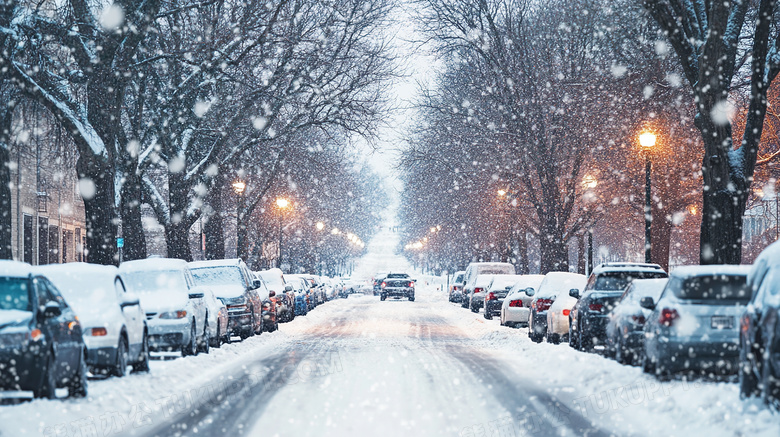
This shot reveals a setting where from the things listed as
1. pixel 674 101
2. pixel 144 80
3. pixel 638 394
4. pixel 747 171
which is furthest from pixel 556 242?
pixel 638 394

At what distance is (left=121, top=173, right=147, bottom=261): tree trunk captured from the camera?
2723 cm

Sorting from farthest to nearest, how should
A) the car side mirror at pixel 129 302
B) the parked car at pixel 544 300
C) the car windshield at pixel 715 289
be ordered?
1. the parked car at pixel 544 300
2. the car side mirror at pixel 129 302
3. the car windshield at pixel 715 289

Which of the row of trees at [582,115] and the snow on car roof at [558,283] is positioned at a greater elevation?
the row of trees at [582,115]

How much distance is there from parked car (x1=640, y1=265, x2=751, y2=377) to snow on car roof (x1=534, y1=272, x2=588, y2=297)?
10.2 metres

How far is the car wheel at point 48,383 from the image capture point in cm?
Result: 1108

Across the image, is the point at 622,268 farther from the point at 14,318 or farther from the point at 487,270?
the point at 487,270

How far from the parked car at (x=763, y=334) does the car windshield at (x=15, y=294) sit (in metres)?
7.83

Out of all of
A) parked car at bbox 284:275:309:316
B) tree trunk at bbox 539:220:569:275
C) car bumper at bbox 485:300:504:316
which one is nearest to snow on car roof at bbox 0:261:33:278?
car bumper at bbox 485:300:504:316

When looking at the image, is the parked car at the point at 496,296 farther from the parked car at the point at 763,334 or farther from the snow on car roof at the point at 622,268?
the parked car at the point at 763,334

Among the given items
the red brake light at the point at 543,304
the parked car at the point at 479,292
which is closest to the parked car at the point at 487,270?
the parked car at the point at 479,292

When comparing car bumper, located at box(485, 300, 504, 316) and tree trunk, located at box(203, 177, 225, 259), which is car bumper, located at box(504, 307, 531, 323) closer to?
car bumper, located at box(485, 300, 504, 316)

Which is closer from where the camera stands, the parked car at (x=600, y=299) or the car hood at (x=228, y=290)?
the parked car at (x=600, y=299)

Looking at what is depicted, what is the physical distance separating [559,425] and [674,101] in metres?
19.0

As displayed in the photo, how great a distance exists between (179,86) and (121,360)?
1584 centimetres
